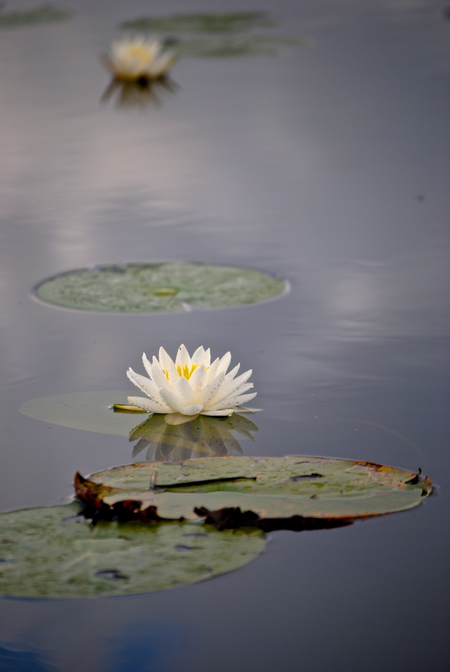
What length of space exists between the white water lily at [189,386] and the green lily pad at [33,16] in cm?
1148

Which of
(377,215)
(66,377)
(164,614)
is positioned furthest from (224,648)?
(377,215)

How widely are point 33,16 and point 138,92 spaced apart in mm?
5577

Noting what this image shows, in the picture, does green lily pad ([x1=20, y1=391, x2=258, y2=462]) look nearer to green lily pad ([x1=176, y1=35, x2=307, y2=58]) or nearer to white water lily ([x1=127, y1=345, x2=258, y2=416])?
white water lily ([x1=127, y1=345, x2=258, y2=416])

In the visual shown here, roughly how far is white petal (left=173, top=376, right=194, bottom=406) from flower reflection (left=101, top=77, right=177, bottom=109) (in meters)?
5.97

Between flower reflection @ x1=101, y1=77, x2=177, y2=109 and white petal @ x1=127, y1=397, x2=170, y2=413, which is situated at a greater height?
flower reflection @ x1=101, y1=77, x2=177, y2=109

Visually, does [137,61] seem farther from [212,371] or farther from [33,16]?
[212,371]

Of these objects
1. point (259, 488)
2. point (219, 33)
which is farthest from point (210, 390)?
point (219, 33)

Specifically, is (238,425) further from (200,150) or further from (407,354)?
(200,150)

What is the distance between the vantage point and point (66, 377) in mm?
2719

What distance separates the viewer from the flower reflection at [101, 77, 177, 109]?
322 inches

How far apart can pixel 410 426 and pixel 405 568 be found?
Result: 636 mm

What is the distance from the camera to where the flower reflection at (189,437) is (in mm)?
2217

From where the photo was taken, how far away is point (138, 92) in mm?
8922

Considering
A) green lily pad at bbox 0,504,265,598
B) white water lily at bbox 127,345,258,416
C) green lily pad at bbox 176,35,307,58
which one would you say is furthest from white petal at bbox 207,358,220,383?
green lily pad at bbox 176,35,307,58
